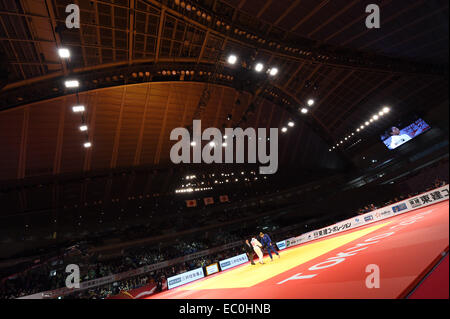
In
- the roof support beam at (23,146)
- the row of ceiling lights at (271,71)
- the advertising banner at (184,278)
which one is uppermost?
the row of ceiling lights at (271,71)

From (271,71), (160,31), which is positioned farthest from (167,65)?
(271,71)

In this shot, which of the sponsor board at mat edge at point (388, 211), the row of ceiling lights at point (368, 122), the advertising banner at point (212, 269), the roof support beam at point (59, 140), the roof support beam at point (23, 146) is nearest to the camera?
the sponsor board at mat edge at point (388, 211)

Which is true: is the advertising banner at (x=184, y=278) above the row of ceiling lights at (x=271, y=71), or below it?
below

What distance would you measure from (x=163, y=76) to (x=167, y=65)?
4.37 feet

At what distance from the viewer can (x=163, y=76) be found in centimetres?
2025

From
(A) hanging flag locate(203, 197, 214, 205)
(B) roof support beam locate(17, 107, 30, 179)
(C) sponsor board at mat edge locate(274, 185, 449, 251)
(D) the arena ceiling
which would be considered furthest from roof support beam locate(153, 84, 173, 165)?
(C) sponsor board at mat edge locate(274, 185, 449, 251)

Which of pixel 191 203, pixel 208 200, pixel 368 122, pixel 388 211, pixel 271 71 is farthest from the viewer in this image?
pixel 208 200

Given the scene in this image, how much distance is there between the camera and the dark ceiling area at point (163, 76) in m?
15.2

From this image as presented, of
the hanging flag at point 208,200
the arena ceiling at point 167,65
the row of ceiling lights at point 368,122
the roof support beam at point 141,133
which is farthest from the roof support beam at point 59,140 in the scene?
the row of ceiling lights at point 368,122

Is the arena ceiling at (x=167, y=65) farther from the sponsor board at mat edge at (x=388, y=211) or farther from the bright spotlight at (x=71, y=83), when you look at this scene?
the sponsor board at mat edge at (x=388, y=211)

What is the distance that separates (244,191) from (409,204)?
A: 24.1 meters

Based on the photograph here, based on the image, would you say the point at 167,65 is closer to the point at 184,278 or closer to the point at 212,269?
the point at 184,278

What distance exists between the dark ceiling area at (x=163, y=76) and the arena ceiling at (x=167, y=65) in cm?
9
